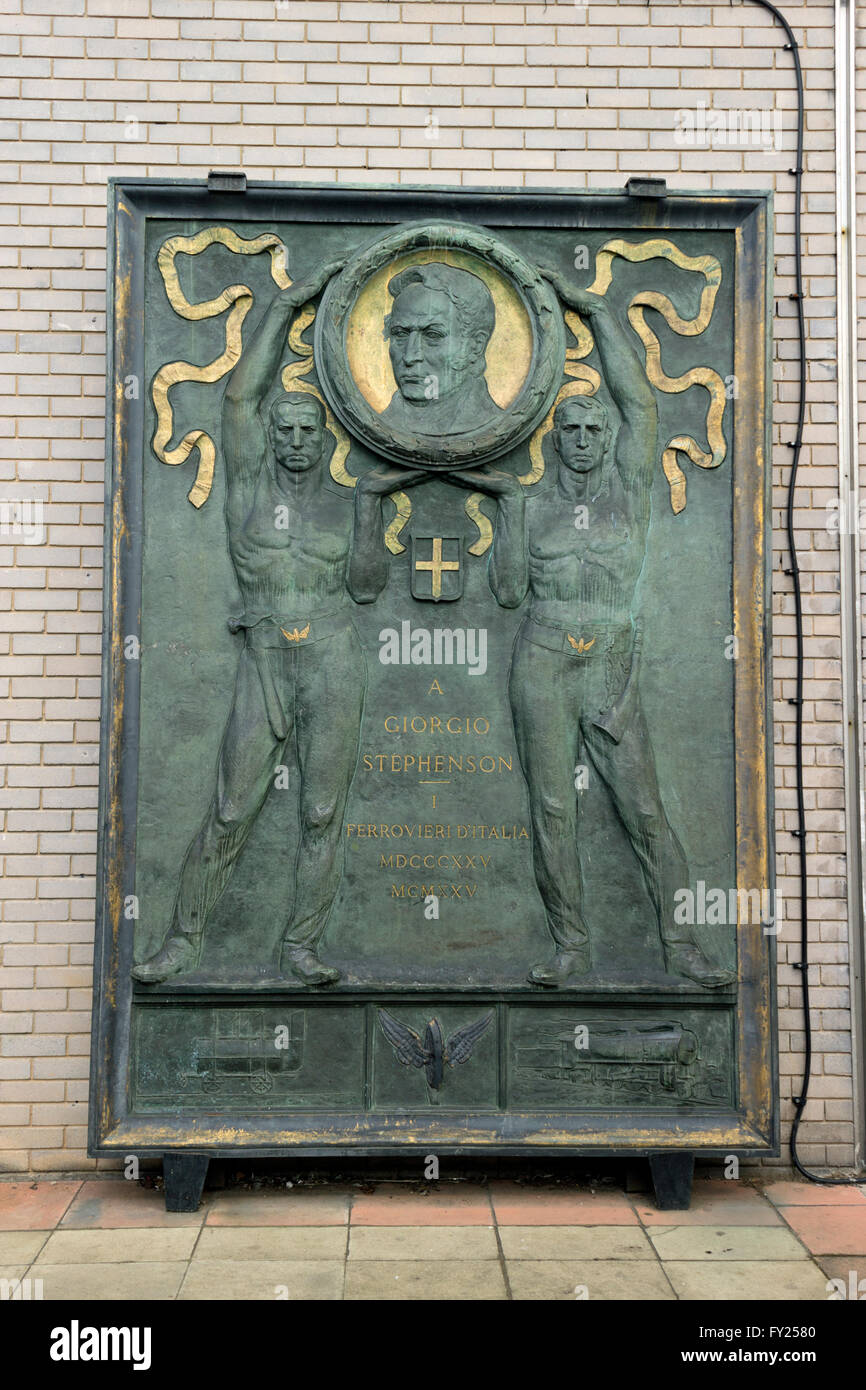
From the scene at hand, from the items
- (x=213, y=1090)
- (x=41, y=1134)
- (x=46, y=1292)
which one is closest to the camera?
(x=46, y=1292)

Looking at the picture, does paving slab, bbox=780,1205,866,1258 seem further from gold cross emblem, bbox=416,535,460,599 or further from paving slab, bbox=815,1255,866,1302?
gold cross emblem, bbox=416,535,460,599

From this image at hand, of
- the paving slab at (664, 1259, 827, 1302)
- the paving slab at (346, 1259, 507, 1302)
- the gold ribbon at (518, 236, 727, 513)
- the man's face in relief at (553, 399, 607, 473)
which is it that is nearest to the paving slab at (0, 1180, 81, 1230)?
the paving slab at (346, 1259, 507, 1302)

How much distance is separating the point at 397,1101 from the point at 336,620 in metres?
1.85

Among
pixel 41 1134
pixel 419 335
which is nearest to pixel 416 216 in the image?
pixel 419 335

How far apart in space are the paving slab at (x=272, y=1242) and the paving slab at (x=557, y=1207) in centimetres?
64

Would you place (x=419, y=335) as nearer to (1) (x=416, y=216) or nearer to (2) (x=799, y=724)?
(1) (x=416, y=216)

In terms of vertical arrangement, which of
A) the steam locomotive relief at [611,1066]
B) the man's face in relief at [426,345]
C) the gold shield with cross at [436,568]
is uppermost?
the man's face in relief at [426,345]

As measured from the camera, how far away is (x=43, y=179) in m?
5.13

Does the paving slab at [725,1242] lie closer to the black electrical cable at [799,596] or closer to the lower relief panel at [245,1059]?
the black electrical cable at [799,596]

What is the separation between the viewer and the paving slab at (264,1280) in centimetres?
397

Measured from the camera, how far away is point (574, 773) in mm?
4766

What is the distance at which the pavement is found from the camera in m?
4.05

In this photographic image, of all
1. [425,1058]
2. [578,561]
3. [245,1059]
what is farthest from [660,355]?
[245,1059]

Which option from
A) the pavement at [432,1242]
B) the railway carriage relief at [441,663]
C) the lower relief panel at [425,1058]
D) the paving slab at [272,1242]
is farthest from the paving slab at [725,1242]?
the paving slab at [272,1242]
